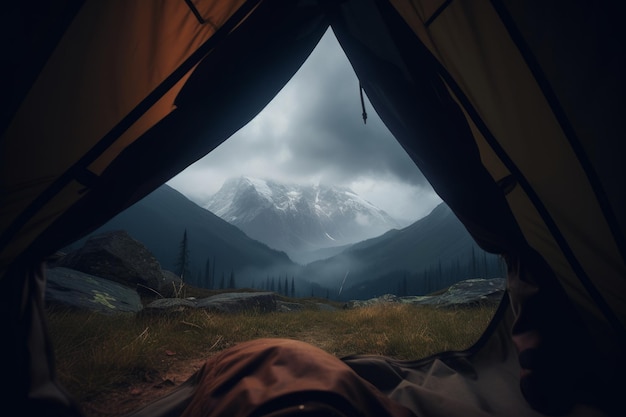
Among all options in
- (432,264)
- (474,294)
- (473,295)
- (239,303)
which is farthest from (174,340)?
(432,264)

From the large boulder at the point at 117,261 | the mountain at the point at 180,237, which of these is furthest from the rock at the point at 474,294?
the mountain at the point at 180,237

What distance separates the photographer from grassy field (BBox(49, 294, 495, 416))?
10.0ft

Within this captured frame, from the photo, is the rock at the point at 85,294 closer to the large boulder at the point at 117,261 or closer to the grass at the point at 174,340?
the grass at the point at 174,340

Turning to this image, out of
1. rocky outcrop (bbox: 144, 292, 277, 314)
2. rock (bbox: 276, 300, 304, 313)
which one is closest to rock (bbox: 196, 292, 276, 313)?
rocky outcrop (bbox: 144, 292, 277, 314)

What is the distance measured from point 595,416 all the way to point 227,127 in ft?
14.0

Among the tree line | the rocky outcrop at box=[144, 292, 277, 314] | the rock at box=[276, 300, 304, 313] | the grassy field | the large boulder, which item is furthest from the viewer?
the tree line

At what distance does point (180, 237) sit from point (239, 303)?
522 feet

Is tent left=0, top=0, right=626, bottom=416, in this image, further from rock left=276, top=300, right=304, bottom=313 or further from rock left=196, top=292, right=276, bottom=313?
rock left=276, top=300, right=304, bottom=313

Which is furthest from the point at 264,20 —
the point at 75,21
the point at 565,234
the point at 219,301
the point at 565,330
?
the point at 219,301

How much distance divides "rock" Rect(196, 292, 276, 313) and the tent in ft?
22.1

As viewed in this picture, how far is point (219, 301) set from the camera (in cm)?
953

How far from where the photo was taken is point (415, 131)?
309cm

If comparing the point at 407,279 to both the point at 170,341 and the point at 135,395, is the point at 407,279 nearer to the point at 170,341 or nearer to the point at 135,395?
the point at 170,341

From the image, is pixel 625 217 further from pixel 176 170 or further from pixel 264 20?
pixel 176 170
